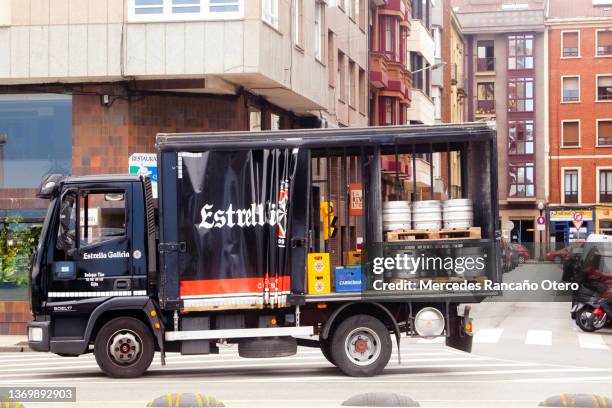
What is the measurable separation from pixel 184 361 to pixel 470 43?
261 ft

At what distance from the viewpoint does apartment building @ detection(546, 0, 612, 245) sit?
91.1 metres

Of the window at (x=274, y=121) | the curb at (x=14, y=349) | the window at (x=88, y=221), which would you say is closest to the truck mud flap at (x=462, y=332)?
the window at (x=88, y=221)

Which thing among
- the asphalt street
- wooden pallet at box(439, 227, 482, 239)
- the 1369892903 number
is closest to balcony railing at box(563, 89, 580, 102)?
the asphalt street

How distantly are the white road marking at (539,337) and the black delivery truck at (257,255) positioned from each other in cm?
841

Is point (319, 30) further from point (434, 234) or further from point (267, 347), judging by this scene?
point (267, 347)

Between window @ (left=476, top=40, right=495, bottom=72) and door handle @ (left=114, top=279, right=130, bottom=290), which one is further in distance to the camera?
window @ (left=476, top=40, right=495, bottom=72)

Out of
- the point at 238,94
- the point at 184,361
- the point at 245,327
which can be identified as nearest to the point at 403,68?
the point at 238,94

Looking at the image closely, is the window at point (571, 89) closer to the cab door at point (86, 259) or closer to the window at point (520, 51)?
the window at point (520, 51)

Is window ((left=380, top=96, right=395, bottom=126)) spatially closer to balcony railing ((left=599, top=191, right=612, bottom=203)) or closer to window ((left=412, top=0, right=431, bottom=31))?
window ((left=412, top=0, right=431, bottom=31))

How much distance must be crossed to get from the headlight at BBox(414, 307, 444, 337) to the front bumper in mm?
4974

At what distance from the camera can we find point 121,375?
52.9 feet

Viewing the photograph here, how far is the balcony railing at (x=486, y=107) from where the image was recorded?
314 ft

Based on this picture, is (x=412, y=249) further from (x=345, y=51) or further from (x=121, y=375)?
(x=345, y=51)

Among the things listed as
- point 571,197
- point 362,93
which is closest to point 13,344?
point 362,93
